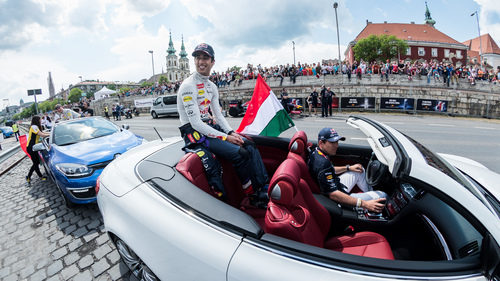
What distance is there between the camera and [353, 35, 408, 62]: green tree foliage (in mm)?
50516

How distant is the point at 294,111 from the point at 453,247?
13.7 m

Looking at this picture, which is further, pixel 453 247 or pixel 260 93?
pixel 260 93

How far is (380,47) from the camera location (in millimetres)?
51031

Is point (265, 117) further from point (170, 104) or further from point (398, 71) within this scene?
point (398, 71)

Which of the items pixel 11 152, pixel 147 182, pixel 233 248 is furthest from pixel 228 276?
pixel 11 152

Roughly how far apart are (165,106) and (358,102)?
16.5 m

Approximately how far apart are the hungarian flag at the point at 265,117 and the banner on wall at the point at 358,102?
1672 centimetres

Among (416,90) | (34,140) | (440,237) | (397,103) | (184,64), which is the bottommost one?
(440,237)

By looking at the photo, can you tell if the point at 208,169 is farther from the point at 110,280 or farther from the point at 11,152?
the point at 11,152

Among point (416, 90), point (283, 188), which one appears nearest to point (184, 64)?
point (416, 90)

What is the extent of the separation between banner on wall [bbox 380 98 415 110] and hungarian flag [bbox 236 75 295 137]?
56.2ft

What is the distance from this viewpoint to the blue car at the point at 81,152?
382cm

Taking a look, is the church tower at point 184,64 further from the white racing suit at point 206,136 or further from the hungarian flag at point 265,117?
the white racing suit at point 206,136

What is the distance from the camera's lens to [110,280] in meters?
2.47
